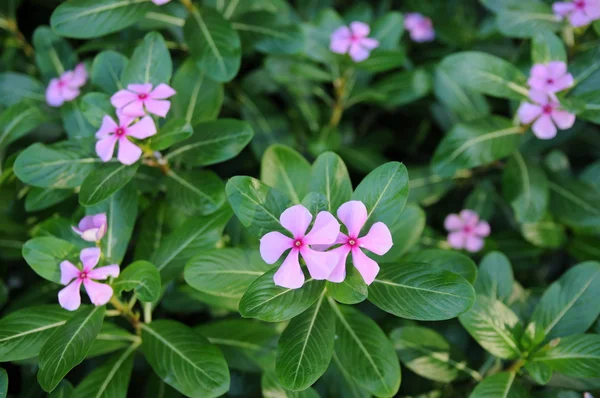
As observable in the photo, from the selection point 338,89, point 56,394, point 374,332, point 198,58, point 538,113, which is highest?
point 538,113

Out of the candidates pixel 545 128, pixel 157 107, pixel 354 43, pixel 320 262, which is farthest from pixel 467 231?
pixel 157 107

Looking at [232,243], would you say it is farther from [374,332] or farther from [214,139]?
[374,332]

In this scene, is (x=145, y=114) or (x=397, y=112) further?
(x=397, y=112)

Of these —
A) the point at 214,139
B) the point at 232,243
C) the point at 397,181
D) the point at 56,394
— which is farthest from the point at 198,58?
the point at 56,394

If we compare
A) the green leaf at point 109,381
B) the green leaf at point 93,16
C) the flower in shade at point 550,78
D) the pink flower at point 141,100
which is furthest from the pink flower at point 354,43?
the green leaf at point 109,381

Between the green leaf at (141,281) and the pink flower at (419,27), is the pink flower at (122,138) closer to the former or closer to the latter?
the green leaf at (141,281)
